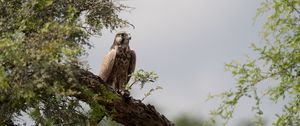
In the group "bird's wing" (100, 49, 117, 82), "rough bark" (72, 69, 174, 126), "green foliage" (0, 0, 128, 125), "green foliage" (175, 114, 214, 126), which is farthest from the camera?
"green foliage" (175, 114, 214, 126)

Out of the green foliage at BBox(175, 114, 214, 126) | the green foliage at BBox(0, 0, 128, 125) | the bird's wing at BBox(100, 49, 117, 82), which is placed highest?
the green foliage at BBox(175, 114, 214, 126)

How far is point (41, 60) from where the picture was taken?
6.94 meters

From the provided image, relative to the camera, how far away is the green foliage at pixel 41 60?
6934 millimetres

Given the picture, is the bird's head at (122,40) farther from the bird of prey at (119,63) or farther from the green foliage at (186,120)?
the green foliage at (186,120)

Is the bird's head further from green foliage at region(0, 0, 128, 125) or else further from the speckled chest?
green foliage at region(0, 0, 128, 125)

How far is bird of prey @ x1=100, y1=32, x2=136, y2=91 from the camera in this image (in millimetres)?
9641

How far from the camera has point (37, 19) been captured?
25.7ft

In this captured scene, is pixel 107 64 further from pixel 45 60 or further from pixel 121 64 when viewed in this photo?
pixel 45 60

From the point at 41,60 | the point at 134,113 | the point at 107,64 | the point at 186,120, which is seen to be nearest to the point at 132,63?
the point at 107,64

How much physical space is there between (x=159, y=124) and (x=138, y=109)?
36 centimetres

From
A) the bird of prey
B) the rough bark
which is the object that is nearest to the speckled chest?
the bird of prey

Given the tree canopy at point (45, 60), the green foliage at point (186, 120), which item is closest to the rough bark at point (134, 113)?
the tree canopy at point (45, 60)

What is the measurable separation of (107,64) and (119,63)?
0.16 meters

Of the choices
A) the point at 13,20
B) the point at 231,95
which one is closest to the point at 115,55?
the point at 231,95
